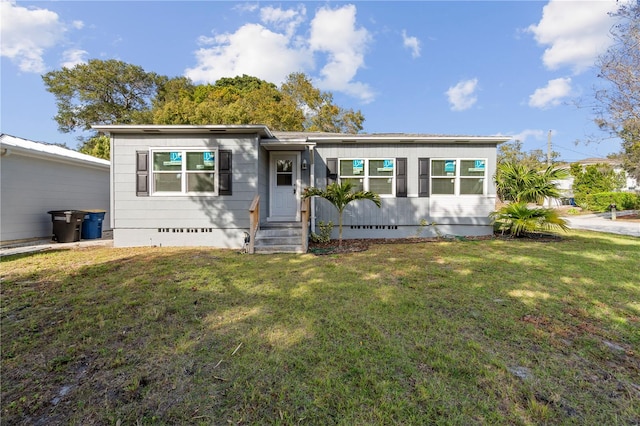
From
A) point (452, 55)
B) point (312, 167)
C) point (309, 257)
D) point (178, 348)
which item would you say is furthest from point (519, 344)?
point (452, 55)

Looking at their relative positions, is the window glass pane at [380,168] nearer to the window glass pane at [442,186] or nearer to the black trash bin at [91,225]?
the window glass pane at [442,186]

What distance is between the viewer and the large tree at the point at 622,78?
9516mm

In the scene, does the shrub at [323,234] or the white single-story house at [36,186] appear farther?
the shrub at [323,234]

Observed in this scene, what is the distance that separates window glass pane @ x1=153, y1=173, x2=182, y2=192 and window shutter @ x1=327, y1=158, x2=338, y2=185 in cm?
417

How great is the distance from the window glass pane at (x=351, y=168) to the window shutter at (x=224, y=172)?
3.31 m

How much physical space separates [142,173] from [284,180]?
383 cm

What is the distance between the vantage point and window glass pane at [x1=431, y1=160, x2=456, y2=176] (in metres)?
8.55

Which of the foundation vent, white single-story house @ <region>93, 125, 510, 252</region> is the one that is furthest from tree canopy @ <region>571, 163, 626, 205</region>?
the foundation vent

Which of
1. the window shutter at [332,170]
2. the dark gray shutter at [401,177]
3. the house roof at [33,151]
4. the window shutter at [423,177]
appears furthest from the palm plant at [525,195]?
the house roof at [33,151]

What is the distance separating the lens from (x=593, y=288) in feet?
12.8

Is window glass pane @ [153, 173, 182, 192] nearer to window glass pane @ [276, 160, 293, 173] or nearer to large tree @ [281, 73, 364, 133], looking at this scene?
window glass pane @ [276, 160, 293, 173]

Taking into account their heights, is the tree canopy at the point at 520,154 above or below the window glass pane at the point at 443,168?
above

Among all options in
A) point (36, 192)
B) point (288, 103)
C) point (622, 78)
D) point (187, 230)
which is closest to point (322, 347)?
point (187, 230)

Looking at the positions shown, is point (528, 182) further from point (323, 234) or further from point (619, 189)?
point (619, 189)
